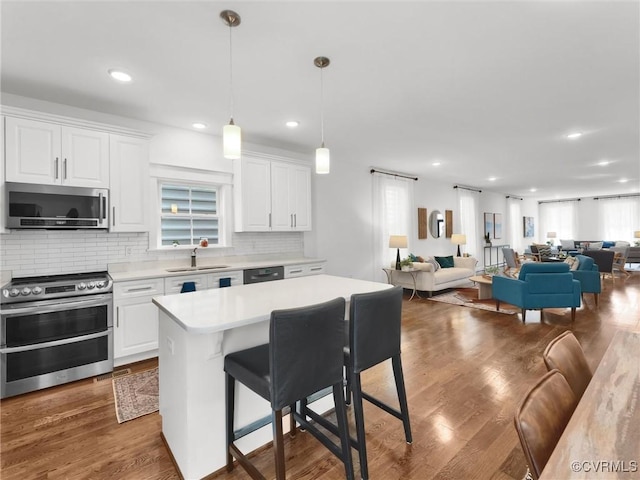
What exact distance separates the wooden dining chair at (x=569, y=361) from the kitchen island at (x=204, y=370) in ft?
3.73

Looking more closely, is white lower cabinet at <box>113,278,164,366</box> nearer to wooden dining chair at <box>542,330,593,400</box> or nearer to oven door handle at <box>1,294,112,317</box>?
oven door handle at <box>1,294,112,317</box>

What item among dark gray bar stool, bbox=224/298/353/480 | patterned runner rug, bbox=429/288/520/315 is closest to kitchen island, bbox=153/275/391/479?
dark gray bar stool, bbox=224/298/353/480

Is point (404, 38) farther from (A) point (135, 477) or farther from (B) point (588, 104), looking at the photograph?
(A) point (135, 477)

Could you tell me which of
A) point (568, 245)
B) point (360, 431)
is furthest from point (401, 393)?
point (568, 245)

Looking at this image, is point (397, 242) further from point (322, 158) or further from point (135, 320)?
point (135, 320)

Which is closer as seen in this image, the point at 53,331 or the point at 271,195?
the point at 53,331

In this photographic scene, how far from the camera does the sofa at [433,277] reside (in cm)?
609

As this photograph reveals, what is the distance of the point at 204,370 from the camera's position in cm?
168

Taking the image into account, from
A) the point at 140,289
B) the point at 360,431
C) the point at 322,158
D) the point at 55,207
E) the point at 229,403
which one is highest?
the point at 322,158

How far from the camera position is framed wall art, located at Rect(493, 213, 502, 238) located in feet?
33.9

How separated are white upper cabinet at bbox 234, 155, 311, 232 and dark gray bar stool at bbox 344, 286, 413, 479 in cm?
282

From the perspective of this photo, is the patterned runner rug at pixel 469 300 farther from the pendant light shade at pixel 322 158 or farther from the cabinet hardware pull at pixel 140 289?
the cabinet hardware pull at pixel 140 289

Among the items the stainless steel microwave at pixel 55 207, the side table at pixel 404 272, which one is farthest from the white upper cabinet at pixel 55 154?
the side table at pixel 404 272

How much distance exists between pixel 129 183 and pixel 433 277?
5289 millimetres
